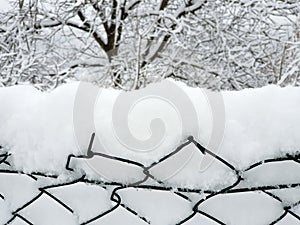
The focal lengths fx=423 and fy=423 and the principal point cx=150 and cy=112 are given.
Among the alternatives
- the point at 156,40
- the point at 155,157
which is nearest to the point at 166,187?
the point at 155,157

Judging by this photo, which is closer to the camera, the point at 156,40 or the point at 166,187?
the point at 166,187

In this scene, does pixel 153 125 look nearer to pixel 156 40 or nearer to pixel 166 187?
pixel 166 187

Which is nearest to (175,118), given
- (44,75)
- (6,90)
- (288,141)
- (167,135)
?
(167,135)

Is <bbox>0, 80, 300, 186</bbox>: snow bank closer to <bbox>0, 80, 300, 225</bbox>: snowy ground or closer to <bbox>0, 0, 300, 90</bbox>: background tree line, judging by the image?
<bbox>0, 80, 300, 225</bbox>: snowy ground

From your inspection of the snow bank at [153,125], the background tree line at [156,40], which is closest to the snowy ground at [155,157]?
the snow bank at [153,125]

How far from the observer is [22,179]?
598 mm

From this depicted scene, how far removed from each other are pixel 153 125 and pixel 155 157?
43 mm

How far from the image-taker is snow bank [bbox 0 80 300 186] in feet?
1.70

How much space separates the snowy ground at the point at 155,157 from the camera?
20.4 inches

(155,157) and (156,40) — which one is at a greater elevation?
(156,40)

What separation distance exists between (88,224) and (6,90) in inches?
9.4

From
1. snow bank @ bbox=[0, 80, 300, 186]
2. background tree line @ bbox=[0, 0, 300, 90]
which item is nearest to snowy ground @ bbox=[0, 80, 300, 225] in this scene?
snow bank @ bbox=[0, 80, 300, 186]

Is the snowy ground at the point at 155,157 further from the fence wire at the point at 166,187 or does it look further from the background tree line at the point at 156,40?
the background tree line at the point at 156,40

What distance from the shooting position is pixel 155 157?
0.53 meters
